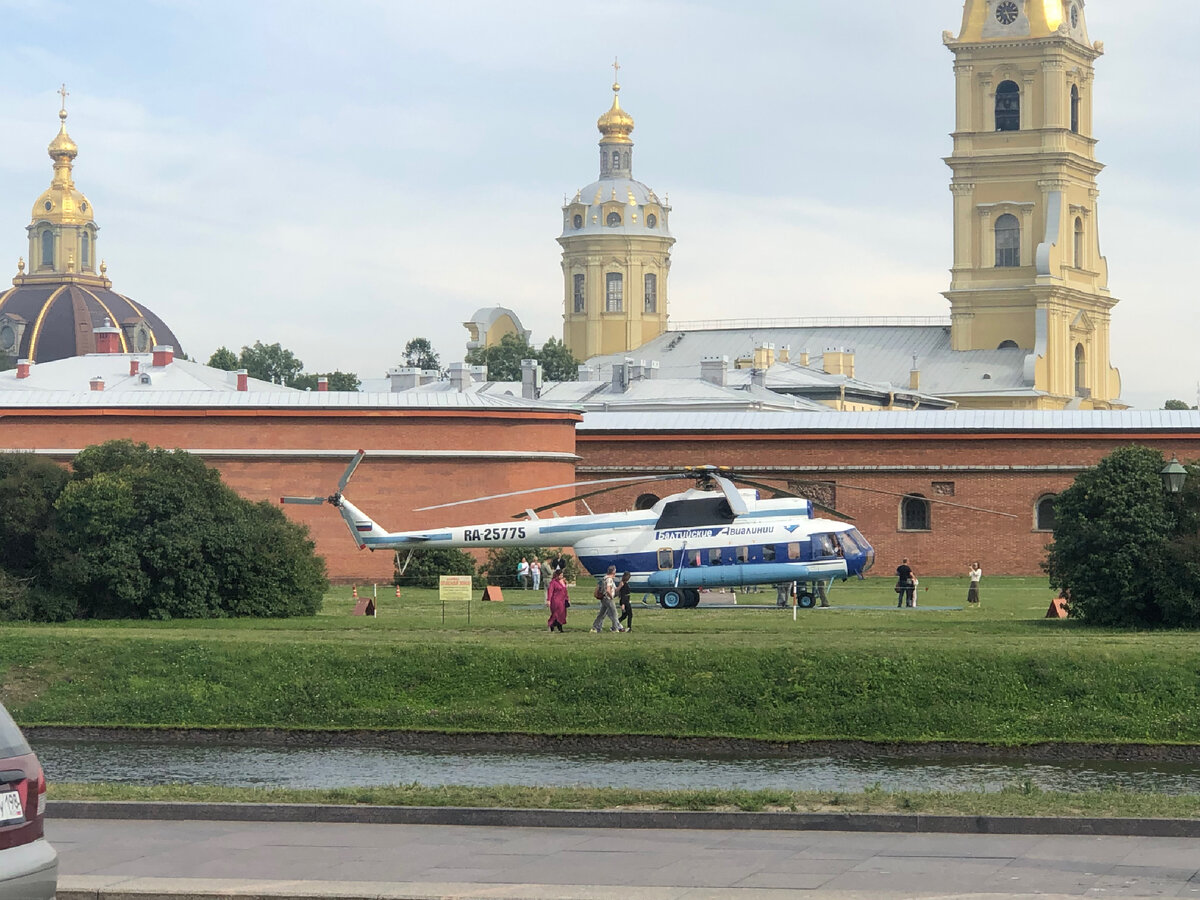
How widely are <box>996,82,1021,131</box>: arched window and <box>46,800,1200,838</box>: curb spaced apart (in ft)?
275

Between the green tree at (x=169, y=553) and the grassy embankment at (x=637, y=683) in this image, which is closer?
the grassy embankment at (x=637, y=683)

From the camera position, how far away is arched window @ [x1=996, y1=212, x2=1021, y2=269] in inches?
3701

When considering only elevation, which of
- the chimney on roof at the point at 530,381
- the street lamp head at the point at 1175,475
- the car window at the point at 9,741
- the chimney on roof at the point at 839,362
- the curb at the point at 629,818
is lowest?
the curb at the point at 629,818

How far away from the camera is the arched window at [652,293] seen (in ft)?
392

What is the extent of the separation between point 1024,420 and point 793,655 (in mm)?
24443

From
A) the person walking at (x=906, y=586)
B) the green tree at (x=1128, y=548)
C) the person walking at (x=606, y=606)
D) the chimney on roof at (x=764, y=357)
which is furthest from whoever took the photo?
the chimney on roof at (x=764, y=357)

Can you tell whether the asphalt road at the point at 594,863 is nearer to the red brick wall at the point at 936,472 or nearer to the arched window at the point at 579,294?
the red brick wall at the point at 936,472

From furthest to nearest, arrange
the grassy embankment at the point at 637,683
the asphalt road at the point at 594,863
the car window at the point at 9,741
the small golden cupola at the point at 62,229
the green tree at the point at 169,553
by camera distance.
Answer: the small golden cupola at the point at 62,229, the green tree at the point at 169,553, the grassy embankment at the point at 637,683, the asphalt road at the point at 594,863, the car window at the point at 9,741

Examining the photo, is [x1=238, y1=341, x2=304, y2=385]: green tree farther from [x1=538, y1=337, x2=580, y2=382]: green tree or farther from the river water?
the river water

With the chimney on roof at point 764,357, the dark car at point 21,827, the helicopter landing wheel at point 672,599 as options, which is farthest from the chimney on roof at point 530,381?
the dark car at point 21,827

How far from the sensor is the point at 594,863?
12.1 metres

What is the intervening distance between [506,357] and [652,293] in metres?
10.7

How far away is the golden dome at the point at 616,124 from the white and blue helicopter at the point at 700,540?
90.6 m

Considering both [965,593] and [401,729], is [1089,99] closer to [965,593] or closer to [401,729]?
[965,593]
